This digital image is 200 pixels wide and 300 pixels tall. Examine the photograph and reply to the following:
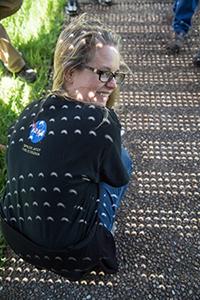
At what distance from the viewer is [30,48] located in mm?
3922

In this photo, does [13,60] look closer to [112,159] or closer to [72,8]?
[72,8]

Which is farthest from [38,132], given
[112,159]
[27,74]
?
[27,74]

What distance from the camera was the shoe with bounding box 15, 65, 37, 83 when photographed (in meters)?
3.52

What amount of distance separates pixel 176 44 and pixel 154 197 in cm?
198

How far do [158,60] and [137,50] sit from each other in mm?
272

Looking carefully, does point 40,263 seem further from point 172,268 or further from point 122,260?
point 172,268

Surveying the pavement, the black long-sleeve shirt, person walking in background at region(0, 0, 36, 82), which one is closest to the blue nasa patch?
the black long-sleeve shirt

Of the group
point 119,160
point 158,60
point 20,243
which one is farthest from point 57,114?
point 158,60

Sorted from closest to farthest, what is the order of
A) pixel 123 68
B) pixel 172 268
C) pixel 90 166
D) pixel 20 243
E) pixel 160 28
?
pixel 90 166
pixel 20 243
pixel 123 68
pixel 172 268
pixel 160 28

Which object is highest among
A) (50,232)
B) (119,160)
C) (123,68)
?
(123,68)

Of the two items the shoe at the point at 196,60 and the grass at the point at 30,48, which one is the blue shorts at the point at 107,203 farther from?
the shoe at the point at 196,60

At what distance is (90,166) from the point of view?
1.54 metres

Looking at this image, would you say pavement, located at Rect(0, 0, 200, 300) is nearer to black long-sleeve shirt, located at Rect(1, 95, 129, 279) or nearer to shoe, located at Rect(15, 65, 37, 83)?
black long-sleeve shirt, located at Rect(1, 95, 129, 279)

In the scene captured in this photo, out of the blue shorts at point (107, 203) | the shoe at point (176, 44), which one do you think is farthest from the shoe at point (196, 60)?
the blue shorts at point (107, 203)
